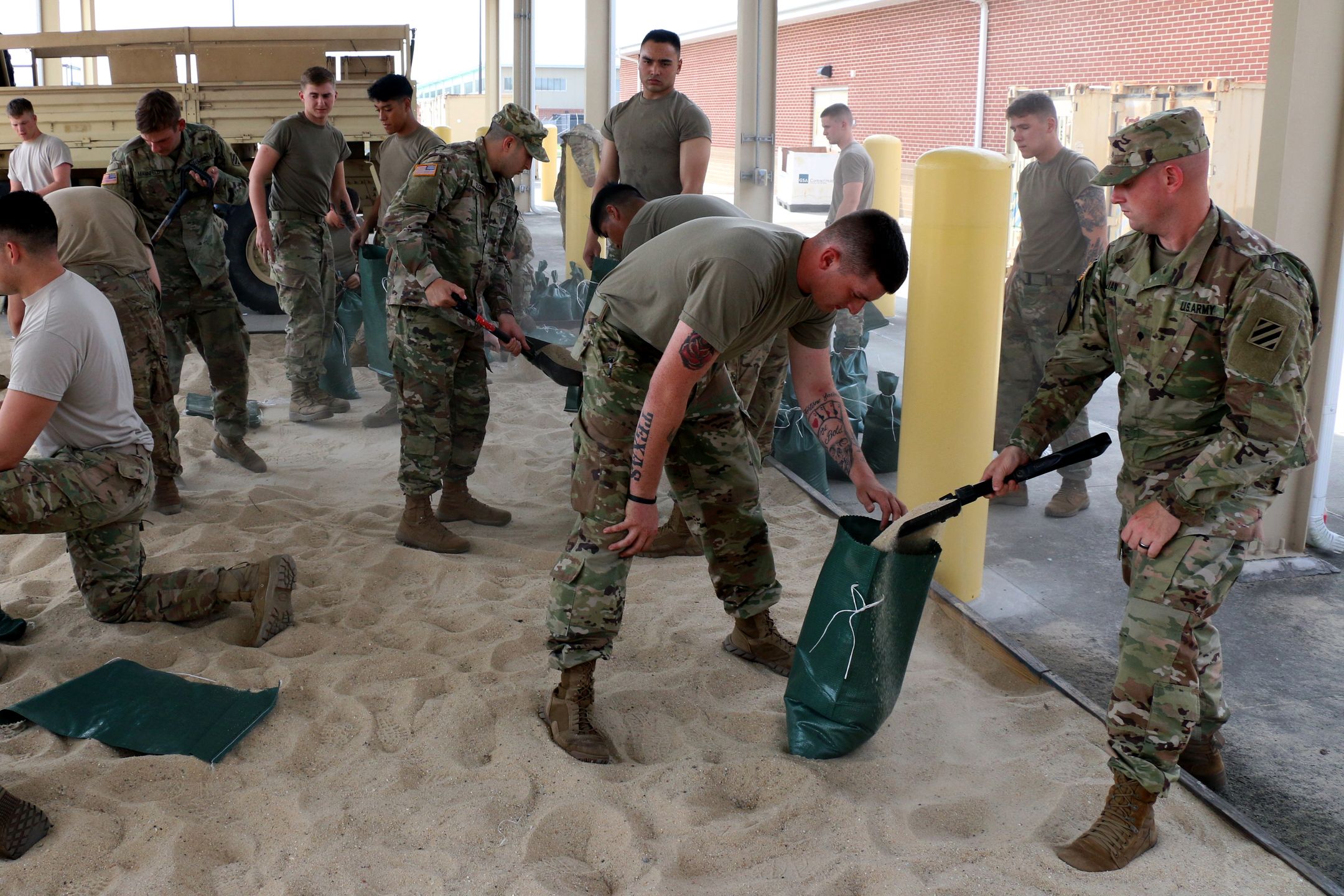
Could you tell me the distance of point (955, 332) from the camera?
388cm

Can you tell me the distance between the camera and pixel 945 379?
12.9 feet

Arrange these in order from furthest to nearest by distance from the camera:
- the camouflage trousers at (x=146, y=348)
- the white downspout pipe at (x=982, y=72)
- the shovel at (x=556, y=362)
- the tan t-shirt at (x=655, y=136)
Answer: the white downspout pipe at (x=982, y=72), the tan t-shirt at (x=655, y=136), the camouflage trousers at (x=146, y=348), the shovel at (x=556, y=362)

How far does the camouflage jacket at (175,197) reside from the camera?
17.5 feet

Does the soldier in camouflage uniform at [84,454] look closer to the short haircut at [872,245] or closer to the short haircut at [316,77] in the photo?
the short haircut at [872,245]

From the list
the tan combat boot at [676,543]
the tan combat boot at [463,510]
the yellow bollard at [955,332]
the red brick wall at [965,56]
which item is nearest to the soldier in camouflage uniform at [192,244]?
the tan combat boot at [463,510]

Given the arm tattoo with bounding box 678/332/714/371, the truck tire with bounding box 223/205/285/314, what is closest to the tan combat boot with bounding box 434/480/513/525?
the arm tattoo with bounding box 678/332/714/371

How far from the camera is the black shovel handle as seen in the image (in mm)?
2611

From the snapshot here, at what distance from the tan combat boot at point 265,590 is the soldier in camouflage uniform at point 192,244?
208 centimetres

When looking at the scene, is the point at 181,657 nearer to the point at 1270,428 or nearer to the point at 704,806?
the point at 704,806

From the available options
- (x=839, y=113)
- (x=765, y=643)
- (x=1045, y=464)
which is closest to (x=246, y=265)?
(x=839, y=113)

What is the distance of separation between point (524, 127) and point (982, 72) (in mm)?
12694

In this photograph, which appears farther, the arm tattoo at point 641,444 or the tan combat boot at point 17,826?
the arm tattoo at point 641,444

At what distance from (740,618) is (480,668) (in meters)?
0.83

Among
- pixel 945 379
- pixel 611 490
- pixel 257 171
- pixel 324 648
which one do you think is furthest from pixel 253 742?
pixel 257 171
